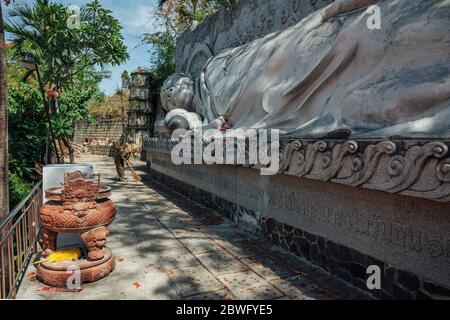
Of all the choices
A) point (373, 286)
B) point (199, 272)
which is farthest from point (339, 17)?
point (199, 272)

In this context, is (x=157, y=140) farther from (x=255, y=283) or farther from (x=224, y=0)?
(x=255, y=283)

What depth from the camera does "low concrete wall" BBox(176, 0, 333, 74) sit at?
4934mm

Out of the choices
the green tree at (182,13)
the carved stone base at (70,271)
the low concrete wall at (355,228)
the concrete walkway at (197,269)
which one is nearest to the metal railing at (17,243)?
the concrete walkway at (197,269)

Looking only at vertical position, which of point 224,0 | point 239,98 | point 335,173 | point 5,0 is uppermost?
point 224,0

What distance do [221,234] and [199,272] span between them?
108cm

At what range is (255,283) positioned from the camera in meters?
2.51

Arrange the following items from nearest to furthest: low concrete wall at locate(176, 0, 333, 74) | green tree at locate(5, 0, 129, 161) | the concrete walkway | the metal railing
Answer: the metal railing → the concrete walkway → low concrete wall at locate(176, 0, 333, 74) → green tree at locate(5, 0, 129, 161)

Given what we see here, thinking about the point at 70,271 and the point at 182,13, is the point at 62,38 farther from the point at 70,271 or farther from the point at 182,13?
the point at 182,13

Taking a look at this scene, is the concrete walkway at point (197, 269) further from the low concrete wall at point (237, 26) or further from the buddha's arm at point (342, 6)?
the low concrete wall at point (237, 26)

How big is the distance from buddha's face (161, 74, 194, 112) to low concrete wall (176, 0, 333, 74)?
1.07 metres

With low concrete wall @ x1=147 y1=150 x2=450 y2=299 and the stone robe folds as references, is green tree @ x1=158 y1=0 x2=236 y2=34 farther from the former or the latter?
low concrete wall @ x1=147 y1=150 x2=450 y2=299

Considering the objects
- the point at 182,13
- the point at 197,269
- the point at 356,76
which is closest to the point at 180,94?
the point at 356,76

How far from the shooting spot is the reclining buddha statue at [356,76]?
2.22 metres

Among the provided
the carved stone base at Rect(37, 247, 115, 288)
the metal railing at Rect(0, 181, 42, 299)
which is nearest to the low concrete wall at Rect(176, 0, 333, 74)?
the carved stone base at Rect(37, 247, 115, 288)
